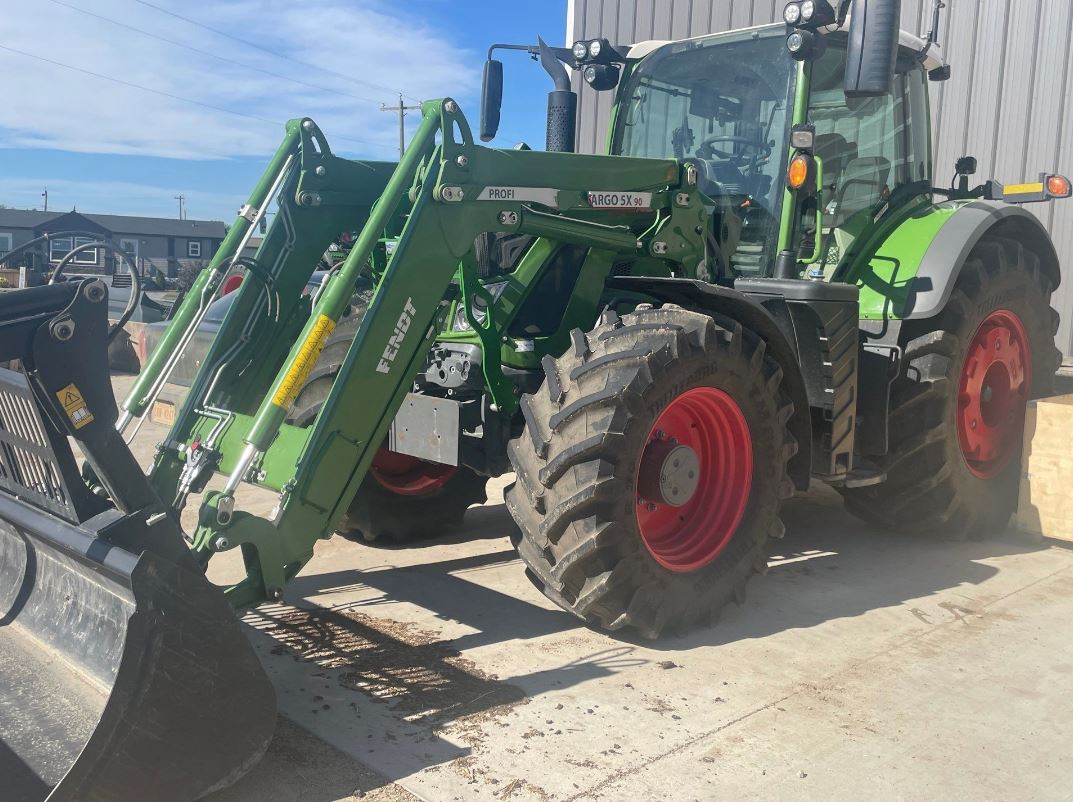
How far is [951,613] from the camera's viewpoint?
445 cm

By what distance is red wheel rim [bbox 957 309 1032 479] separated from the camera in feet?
18.3

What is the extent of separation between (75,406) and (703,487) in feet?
8.62

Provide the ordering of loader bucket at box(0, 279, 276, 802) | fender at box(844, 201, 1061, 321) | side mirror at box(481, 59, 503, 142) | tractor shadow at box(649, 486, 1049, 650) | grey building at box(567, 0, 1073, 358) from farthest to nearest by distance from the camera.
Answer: grey building at box(567, 0, 1073, 358) → side mirror at box(481, 59, 503, 142) → fender at box(844, 201, 1061, 321) → tractor shadow at box(649, 486, 1049, 650) → loader bucket at box(0, 279, 276, 802)

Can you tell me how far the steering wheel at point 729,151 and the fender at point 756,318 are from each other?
3.41 feet

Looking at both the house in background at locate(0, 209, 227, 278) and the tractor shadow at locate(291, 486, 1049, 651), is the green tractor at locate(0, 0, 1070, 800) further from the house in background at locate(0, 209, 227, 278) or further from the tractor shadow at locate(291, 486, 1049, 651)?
the house in background at locate(0, 209, 227, 278)

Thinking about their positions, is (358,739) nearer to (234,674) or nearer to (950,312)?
(234,674)

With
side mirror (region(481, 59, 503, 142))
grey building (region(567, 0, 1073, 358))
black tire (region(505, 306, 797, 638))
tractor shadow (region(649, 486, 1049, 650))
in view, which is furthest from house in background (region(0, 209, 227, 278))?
black tire (region(505, 306, 797, 638))

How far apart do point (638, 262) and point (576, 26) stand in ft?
26.2

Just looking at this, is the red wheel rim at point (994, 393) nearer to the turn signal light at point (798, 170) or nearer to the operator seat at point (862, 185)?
the operator seat at point (862, 185)

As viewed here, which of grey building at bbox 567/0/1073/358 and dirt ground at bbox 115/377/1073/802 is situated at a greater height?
grey building at bbox 567/0/1073/358

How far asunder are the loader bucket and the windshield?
312 centimetres

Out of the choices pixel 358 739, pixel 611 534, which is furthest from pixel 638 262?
pixel 358 739

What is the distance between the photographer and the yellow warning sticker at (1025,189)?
579 centimetres

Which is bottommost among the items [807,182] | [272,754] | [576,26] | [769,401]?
[272,754]
